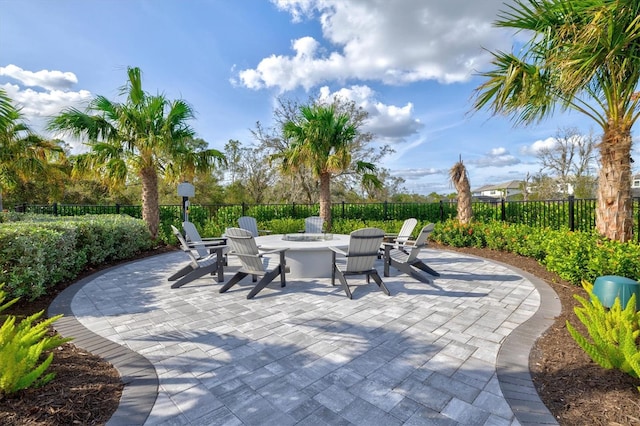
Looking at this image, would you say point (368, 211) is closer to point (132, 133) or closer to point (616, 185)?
point (616, 185)

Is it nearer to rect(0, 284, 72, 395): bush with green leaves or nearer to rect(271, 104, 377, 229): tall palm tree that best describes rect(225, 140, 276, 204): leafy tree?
rect(271, 104, 377, 229): tall palm tree

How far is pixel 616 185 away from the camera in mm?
4535

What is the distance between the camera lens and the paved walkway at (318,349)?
6.52 ft

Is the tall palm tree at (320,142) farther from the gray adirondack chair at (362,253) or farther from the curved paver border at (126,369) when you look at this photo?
the curved paver border at (126,369)

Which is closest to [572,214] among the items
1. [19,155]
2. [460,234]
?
[460,234]

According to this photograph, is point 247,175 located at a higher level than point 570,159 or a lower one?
lower

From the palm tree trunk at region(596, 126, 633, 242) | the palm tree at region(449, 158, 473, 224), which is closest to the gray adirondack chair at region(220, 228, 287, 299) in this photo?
the palm tree trunk at region(596, 126, 633, 242)

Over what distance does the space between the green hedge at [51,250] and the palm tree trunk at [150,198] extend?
137 centimetres

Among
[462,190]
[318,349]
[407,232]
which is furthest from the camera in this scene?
[462,190]

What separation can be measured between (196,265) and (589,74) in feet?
21.5

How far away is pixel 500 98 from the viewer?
206 inches

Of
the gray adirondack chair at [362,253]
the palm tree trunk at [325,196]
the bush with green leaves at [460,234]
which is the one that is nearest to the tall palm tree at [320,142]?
the palm tree trunk at [325,196]

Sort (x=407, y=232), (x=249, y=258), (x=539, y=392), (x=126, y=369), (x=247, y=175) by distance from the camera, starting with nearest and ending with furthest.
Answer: (x=539, y=392) < (x=126, y=369) < (x=249, y=258) < (x=407, y=232) < (x=247, y=175)

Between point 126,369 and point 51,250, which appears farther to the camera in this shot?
point 51,250
